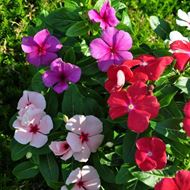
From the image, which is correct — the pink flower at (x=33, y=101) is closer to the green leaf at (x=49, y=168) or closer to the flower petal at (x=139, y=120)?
the green leaf at (x=49, y=168)

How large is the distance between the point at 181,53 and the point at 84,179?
1.91 ft

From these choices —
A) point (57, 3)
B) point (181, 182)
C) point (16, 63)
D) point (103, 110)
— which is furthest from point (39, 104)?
point (57, 3)

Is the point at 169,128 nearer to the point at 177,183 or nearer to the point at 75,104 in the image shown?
the point at 177,183

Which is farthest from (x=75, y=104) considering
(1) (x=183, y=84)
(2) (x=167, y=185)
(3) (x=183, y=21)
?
(3) (x=183, y=21)

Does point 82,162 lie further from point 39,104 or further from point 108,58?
point 108,58

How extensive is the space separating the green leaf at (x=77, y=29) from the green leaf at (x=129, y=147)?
52cm

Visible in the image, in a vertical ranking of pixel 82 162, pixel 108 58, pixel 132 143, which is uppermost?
pixel 108 58

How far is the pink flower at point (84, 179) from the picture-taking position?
6.61 feet

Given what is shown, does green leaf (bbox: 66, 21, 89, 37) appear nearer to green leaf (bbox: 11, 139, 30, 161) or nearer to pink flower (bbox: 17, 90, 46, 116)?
pink flower (bbox: 17, 90, 46, 116)

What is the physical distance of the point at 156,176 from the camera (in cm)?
196

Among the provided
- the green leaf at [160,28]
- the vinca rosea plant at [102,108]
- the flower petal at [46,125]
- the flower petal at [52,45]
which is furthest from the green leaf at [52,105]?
the green leaf at [160,28]

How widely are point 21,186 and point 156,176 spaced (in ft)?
2.98

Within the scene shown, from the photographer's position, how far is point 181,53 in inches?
79.4

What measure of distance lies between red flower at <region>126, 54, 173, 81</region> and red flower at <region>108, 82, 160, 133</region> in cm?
8
